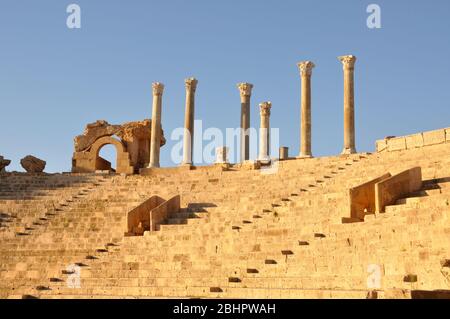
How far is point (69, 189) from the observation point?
2830 cm

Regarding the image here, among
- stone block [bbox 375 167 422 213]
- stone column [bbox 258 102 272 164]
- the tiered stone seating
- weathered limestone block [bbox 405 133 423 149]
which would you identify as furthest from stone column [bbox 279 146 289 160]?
stone block [bbox 375 167 422 213]

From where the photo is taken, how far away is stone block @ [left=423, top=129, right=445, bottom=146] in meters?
22.7

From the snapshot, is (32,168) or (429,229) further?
(32,168)

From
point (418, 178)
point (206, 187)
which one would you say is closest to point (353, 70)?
point (206, 187)

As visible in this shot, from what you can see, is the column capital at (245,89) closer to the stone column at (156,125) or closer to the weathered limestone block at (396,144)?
the stone column at (156,125)

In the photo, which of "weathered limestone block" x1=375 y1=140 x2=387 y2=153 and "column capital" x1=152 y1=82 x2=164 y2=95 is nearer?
"weathered limestone block" x1=375 y1=140 x2=387 y2=153

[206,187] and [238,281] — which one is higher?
[206,187]

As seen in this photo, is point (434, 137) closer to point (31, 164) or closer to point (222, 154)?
point (222, 154)

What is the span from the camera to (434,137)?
22953 millimetres

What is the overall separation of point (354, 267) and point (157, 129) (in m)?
22.1

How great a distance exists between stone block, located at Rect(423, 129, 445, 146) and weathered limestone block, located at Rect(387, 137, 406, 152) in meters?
1.24

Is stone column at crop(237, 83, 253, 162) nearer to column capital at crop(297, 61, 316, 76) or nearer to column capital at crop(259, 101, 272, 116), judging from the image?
column capital at crop(259, 101, 272, 116)
